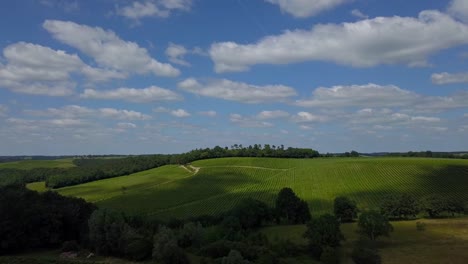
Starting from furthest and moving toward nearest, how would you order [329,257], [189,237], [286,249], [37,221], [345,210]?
[345,210]
[189,237]
[37,221]
[286,249]
[329,257]

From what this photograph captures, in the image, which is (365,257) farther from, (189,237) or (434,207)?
(434,207)

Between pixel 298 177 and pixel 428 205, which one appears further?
pixel 298 177

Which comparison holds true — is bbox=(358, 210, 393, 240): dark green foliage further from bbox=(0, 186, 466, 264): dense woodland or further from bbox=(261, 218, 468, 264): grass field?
bbox=(261, 218, 468, 264): grass field

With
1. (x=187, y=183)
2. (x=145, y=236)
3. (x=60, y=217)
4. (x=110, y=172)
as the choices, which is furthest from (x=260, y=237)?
(x=110, y=172)

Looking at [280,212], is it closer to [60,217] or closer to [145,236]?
[145,236]

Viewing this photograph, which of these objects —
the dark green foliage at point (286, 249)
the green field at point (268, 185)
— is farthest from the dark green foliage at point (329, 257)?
the green field at point (268, 185)

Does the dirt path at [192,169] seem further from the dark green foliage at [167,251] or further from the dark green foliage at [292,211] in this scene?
the dark green foliage at [167,251]

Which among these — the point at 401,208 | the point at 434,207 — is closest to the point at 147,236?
the point at 401,208
